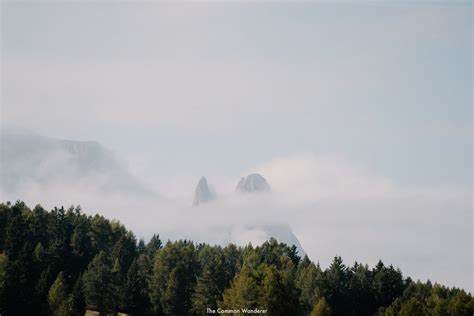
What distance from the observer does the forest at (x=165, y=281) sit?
67188 millimetres

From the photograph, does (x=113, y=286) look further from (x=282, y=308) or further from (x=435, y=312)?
(x=435, y=312)

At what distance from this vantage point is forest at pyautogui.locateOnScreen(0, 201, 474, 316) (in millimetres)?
67188

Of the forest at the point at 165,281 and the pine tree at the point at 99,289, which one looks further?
the pine tree at the point at 99,289

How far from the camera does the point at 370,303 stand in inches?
3991

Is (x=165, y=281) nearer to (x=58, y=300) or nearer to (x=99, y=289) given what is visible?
(x=99, y=289)

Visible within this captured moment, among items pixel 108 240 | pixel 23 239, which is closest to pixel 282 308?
pixel 23 239

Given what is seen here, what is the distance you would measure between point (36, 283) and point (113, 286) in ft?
41.5

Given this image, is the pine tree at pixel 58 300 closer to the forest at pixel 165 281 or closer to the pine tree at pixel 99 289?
the forest at pixel 165 281

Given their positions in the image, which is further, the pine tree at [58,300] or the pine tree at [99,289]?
the pine tree at [99,289]

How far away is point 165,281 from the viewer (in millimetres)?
90875

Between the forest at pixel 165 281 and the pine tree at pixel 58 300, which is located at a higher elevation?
the forest at pixel 165 281

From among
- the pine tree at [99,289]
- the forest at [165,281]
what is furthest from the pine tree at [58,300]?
the pine tree at [99,289]

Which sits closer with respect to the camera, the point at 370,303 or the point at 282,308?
the point at 282,308

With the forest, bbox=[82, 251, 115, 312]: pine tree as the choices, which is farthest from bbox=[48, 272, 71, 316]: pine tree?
bbox=[82, 251, 115, 312]: pine tree
